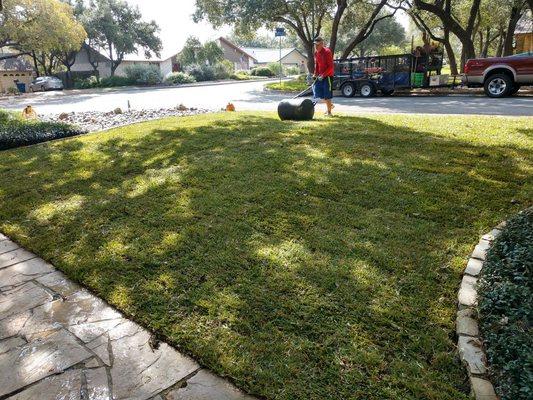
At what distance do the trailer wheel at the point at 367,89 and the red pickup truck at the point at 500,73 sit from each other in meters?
3.73

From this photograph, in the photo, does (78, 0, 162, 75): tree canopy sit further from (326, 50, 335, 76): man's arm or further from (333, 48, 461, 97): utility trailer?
(326, 50, 335, 76): man's arm

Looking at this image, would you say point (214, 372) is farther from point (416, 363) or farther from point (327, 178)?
point (327, 178)

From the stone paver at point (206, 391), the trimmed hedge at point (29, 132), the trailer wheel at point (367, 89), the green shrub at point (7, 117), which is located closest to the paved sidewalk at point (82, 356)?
the stone paver at point (206, 391)

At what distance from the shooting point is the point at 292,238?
371cm

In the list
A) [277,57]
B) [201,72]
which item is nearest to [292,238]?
[201,72]

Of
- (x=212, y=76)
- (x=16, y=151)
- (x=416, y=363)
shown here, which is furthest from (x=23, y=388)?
(x=212, y=76)

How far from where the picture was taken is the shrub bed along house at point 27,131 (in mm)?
8352

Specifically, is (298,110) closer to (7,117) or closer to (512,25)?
(7,117)

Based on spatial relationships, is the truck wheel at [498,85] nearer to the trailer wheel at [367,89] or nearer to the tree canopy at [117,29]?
the trailer wheel at [367,89]

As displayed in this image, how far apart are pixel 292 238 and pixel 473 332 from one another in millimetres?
1662

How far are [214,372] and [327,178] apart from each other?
3.13 meters

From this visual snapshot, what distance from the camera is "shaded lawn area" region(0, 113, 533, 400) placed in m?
2.39

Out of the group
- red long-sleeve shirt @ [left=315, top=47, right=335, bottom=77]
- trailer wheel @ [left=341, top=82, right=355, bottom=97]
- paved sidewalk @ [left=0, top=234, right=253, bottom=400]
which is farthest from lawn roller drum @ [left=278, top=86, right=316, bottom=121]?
trailer wheel @ [left=341, top=82, right=355, bottom=97]

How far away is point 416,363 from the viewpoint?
2.29 metres
